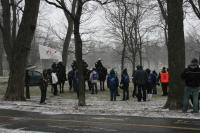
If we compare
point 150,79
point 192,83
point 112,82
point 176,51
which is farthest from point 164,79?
point 192,83

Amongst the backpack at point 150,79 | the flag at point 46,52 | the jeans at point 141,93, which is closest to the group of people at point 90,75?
the flag at point 46,52

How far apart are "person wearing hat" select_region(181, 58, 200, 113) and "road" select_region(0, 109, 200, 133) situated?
187cm

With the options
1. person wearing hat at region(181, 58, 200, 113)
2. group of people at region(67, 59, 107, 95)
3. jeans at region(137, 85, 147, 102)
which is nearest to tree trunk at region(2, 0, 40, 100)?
group of people at region(67, 59, 107, 95)

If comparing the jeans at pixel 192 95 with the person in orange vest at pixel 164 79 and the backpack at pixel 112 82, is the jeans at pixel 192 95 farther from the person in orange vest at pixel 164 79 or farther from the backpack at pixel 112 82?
the person in orange vest at pixel 164 79

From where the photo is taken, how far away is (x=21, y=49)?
21703 millimetres

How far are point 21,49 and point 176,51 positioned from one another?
862 centimetres

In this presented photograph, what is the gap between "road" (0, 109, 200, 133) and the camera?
38.4ft

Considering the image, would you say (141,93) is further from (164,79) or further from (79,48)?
(79,48)

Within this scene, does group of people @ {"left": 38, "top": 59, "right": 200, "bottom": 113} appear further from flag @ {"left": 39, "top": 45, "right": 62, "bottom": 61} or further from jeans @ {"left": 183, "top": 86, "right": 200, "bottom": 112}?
flag @ {"left": 39, "top": 45, "right": 62, "bottom": 61}

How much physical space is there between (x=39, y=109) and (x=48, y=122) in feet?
14.3

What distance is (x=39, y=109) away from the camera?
18031 mm

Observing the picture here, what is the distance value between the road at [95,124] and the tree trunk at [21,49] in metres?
5.89

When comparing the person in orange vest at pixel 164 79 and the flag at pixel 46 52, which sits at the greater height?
the flag at pixel 46 52

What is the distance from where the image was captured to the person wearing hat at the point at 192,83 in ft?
49.6
